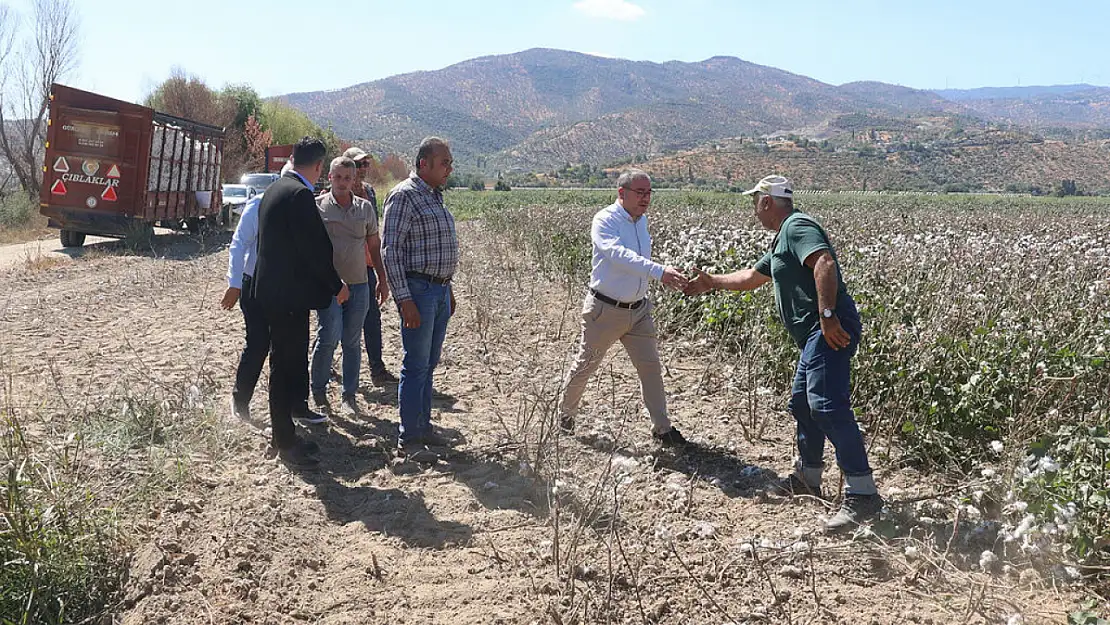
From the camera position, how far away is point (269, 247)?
14.8 feet

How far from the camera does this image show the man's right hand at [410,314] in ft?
14.9

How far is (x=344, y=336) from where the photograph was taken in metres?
5.79

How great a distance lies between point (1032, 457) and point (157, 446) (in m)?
4.26

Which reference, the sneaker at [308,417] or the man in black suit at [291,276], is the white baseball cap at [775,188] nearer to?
the man in black suit at [291,276]

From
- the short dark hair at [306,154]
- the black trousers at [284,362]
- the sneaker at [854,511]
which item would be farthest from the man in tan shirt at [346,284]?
the sneaker at [854,511]

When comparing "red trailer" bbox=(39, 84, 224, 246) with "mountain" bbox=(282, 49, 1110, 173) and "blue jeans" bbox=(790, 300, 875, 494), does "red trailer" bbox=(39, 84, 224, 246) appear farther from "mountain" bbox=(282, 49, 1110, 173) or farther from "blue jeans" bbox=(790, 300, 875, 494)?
"mountain" bbox=(282, 49, 1110, 173)

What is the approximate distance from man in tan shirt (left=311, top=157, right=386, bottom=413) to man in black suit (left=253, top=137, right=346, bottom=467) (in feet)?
2.26

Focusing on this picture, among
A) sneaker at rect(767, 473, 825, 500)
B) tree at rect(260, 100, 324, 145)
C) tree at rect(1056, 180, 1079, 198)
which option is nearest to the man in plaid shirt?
sneaker at rect(767, 473, 825, 500)

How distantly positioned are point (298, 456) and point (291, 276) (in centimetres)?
102

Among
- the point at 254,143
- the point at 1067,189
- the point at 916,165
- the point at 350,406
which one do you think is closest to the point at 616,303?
the point at 350,406

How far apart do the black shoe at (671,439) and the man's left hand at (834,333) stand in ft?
4.47

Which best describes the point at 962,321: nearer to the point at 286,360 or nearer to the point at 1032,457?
the point at 1032,457

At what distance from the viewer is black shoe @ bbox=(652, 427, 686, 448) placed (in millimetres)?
4977

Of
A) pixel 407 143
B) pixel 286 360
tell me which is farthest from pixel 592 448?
pixel 407 143
